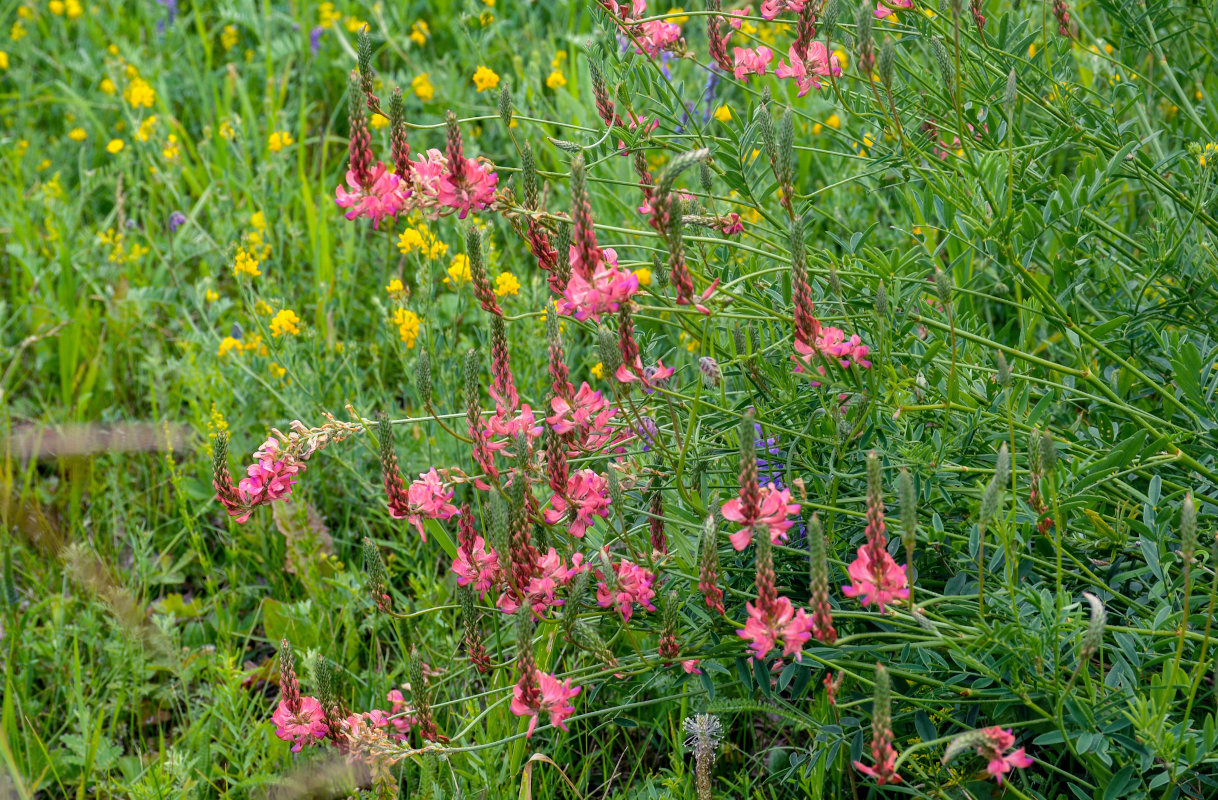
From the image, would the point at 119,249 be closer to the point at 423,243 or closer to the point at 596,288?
the point at 423,243

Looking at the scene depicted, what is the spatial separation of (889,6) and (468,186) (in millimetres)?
904

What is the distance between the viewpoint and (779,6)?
194 cm

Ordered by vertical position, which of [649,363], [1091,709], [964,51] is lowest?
[1091,709]

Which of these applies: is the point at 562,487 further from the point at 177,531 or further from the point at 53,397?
the point at 53,397

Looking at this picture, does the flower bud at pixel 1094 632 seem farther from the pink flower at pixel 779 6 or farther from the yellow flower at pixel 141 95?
the yellow flower at pixel 141 95

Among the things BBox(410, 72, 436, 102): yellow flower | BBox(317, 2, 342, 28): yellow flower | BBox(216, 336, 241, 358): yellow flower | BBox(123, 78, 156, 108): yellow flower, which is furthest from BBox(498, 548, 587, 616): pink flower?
BBox(317, 2, 342, 28): yellow flower

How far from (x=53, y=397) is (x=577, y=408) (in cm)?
233

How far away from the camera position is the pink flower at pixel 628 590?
1649 millimetres

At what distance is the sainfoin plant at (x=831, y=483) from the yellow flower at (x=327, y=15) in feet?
7.67

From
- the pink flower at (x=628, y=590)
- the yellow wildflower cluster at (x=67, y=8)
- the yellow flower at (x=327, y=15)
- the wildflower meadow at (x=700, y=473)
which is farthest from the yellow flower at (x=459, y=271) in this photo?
the yellow wildflower cluster at (x=67, y=8)

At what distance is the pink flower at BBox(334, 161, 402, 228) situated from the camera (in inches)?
65.4

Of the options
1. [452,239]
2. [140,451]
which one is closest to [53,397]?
[140,451]

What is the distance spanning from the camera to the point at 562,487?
1.64m

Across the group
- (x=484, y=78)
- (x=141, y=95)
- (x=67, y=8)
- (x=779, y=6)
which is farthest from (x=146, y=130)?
(x=779, y=6)
